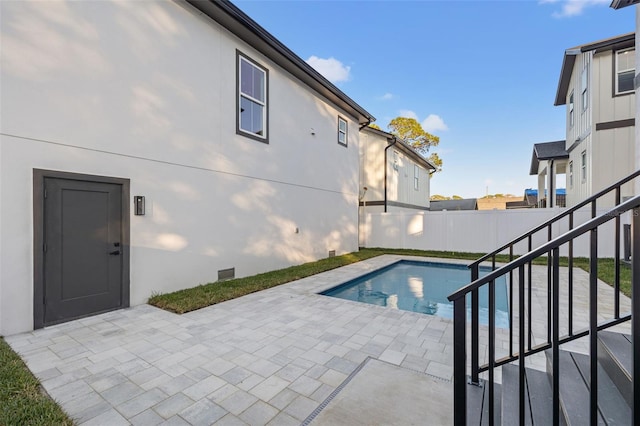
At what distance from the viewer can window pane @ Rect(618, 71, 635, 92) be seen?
350 inches

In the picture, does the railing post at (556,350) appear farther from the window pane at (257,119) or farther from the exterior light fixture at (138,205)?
the window pane at (257,119)

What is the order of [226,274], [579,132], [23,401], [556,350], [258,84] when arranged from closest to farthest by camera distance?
[556,350] < [23,401] < [226,274] < [258,84] < [579,132]

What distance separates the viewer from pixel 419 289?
6.91 m

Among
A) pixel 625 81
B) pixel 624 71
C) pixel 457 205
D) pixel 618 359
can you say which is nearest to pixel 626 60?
pixel 624 71

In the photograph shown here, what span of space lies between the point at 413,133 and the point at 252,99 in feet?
63.4

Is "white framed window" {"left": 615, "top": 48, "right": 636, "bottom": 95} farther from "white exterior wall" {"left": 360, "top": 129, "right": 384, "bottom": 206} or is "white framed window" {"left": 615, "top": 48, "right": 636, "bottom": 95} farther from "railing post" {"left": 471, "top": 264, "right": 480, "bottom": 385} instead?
"railing post" {"left": 471, "top": 264, "right": 480, "bottom": 385}

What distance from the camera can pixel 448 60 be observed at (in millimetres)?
12852

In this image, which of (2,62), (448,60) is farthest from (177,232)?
(448,60)

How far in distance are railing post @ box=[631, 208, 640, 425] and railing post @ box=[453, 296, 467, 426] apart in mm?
608

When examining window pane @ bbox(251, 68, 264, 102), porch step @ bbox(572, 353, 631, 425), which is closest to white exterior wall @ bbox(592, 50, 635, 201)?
porch step @ bbox(572, 353, 631, 425)

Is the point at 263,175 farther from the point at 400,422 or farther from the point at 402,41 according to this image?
the point at 402,41

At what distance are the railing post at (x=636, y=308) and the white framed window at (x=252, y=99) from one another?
646 centimetres

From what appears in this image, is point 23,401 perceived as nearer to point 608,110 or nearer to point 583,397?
point 583,397

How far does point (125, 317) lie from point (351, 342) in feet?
10.7
